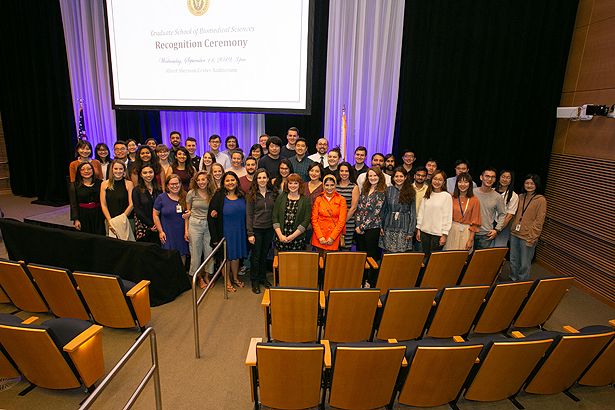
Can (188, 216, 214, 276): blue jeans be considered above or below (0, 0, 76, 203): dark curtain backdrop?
below

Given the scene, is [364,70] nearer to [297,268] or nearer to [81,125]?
[297,268]

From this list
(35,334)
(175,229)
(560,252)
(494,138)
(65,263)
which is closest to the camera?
(35,334)

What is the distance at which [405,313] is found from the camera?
3033mm

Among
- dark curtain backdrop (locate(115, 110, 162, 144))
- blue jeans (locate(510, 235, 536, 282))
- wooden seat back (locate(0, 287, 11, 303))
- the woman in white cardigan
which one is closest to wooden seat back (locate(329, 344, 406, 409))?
the woman in white cardigan

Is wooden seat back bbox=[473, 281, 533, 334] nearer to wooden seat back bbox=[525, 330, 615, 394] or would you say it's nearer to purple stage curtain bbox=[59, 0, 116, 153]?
wooden seat back bbox=[525, 330, 615, 394]

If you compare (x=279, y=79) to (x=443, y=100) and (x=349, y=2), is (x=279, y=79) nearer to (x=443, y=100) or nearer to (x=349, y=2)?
(x=349, y=2)

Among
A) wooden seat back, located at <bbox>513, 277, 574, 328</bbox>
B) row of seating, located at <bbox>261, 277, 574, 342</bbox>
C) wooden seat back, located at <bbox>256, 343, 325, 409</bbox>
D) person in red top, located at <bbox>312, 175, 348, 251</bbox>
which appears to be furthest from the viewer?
person in red top, located at <bbox>312, 175, 348, 251</bbox>

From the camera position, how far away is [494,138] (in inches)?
245

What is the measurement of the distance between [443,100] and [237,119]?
405 centimetres

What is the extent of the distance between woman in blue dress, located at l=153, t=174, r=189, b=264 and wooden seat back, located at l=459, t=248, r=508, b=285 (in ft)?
11.1

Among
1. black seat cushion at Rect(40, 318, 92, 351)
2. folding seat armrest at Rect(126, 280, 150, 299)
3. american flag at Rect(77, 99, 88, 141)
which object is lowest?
black seat cushion at Rect(40, 318, 92, 351)

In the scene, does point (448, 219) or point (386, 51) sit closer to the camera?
point (448, 219)

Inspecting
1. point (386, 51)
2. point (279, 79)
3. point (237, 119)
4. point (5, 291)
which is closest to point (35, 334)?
point (5, 291)

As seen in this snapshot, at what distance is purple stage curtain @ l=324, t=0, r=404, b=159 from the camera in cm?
647
